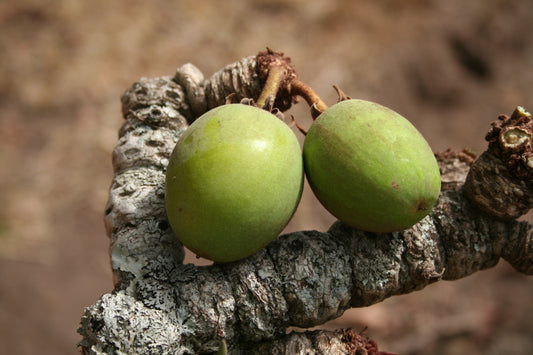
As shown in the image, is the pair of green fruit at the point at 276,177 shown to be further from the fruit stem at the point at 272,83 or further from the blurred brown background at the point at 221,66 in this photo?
the blurred brown background at the point at 221,66

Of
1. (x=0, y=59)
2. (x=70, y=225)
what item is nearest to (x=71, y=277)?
(x=70, y=225)

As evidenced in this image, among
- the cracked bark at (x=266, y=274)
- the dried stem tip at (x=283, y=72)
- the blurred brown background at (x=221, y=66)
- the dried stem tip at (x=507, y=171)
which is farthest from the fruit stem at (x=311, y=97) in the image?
the blurred brown background at (x=221, y=66)

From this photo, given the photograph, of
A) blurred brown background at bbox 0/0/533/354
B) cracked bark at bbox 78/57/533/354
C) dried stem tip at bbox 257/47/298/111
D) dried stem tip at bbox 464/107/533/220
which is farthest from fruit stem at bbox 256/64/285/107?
blurred brown background at bbox 0/0/533/354

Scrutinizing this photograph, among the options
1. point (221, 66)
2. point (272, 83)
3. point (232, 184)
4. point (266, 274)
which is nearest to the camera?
point (232, 184)

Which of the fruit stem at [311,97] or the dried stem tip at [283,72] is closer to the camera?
the fruit stem at [311,97]

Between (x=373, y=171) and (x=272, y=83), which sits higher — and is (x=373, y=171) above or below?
below

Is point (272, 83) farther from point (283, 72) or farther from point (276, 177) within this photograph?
point (276, 177)

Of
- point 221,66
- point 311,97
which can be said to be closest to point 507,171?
point 311,97

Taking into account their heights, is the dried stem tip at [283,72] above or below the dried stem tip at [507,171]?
above
